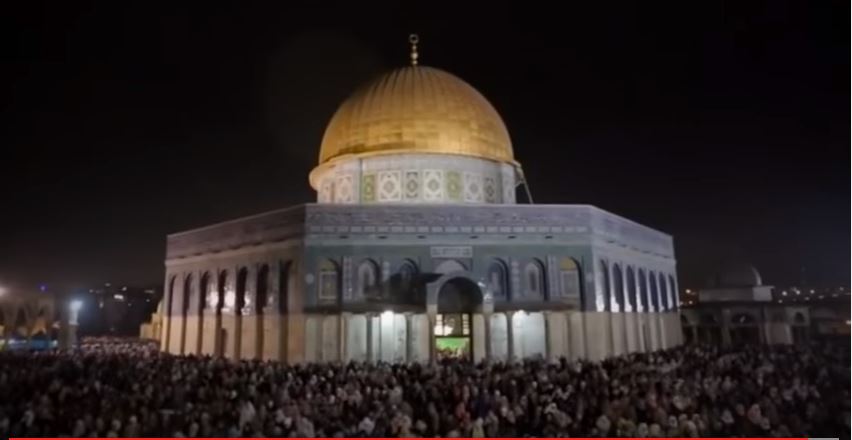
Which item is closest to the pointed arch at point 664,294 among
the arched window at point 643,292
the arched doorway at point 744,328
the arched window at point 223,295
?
the arched window at point 643,292

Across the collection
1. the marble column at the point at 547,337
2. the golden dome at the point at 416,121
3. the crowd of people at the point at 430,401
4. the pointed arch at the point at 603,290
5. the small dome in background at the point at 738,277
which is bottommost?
the crowd of people at the point at 430,401

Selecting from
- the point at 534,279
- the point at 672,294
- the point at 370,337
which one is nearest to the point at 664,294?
the point at 672,294

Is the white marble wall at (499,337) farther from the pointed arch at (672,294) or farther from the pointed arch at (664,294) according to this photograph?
the pointed arch at (672,294)

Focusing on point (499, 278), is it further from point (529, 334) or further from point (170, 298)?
point (170, 298)

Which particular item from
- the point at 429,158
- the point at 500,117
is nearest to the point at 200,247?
the point at 429,158

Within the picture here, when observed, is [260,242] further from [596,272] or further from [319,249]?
[596,272]
